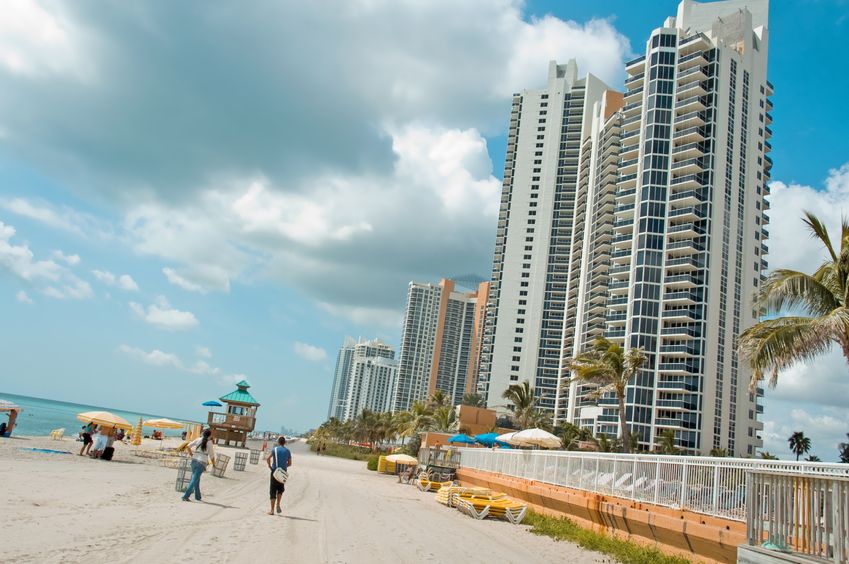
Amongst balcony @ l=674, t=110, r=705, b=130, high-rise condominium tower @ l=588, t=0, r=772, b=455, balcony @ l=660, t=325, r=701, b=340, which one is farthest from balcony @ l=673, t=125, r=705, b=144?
balcony @ l=660, t=325, r=701, b=340

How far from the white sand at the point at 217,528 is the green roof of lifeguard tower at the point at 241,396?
1390 inches

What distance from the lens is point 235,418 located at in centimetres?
5562

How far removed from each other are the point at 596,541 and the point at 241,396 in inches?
1858

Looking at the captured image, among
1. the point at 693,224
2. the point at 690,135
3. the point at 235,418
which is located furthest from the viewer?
the point at 690,135

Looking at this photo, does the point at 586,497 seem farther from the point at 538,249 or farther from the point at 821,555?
the point at 538,249

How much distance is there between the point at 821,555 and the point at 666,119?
75.5 metres

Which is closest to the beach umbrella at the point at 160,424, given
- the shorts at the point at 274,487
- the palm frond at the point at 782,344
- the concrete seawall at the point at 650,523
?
the shorts at the point at 274,487

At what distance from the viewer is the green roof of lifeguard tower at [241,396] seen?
55719 mm

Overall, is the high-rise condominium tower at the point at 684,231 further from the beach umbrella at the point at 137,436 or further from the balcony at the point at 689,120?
the beach umbrella at the point at 137,436

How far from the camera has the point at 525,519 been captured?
18.6 meters

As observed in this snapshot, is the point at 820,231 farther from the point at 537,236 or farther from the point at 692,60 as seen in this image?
the point at 537,236

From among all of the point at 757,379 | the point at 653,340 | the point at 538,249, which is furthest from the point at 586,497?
the point at 538,249

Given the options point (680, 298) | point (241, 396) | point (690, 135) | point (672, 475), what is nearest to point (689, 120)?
point (690, 135)

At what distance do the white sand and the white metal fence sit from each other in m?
1.81
